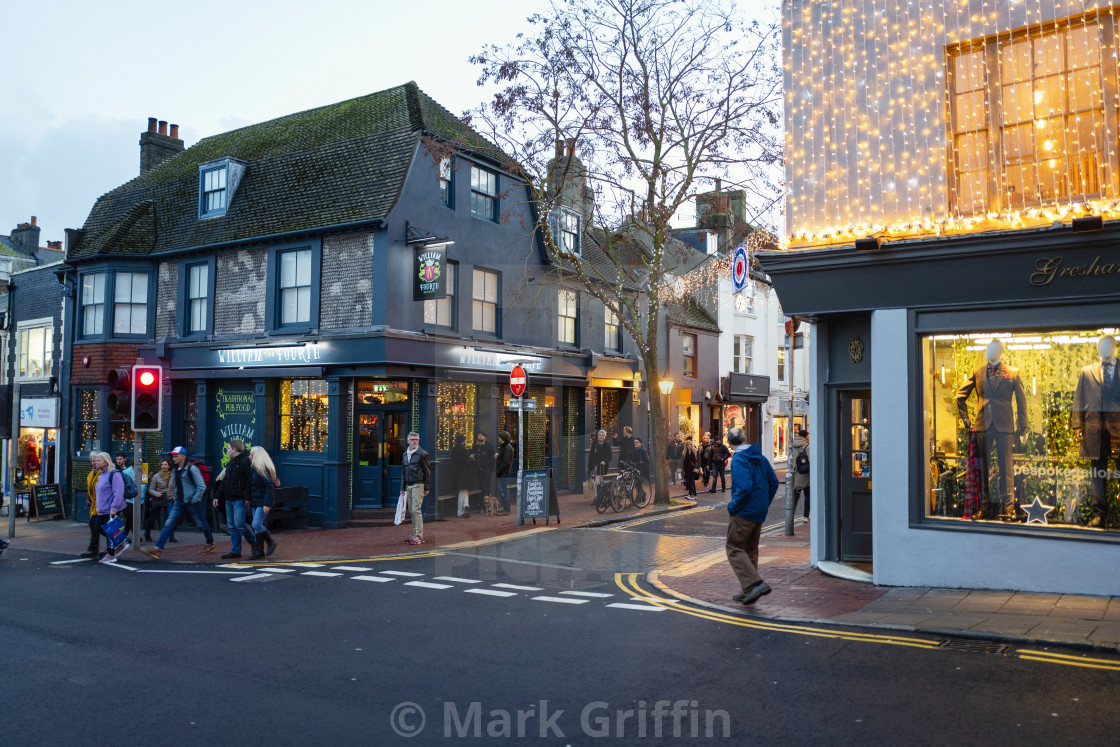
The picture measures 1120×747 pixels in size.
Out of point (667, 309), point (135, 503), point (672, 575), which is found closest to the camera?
point (672, 575)

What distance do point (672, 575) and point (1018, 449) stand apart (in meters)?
4.47

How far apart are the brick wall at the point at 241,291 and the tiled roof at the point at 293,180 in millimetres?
517

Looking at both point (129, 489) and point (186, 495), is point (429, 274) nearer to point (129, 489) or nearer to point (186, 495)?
point (186, 495)

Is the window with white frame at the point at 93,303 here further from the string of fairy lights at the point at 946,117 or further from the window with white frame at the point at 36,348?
the string of fairy lights at the point at 946,117

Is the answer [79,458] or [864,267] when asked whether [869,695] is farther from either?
[79,458]

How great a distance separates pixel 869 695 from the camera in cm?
591

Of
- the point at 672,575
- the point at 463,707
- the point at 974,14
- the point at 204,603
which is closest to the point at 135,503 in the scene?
the point at 204,603

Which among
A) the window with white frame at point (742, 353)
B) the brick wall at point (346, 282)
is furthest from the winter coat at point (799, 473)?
the window with white frame at point (742, 353)

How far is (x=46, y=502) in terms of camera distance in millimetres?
21531

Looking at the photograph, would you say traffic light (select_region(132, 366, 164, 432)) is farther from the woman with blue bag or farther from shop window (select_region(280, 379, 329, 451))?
shop window (select_region(280, 379, 329, 451))

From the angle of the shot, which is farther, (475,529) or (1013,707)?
(475,529)

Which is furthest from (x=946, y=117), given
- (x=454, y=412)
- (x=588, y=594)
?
(x=454, y=412)

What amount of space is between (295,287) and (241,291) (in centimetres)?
171

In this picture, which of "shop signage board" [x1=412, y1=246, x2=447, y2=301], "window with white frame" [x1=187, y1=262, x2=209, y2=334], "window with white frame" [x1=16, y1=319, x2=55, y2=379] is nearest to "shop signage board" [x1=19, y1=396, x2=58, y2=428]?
"window with white frame" [x1=16, y1=319, x2=55, y2=379]
